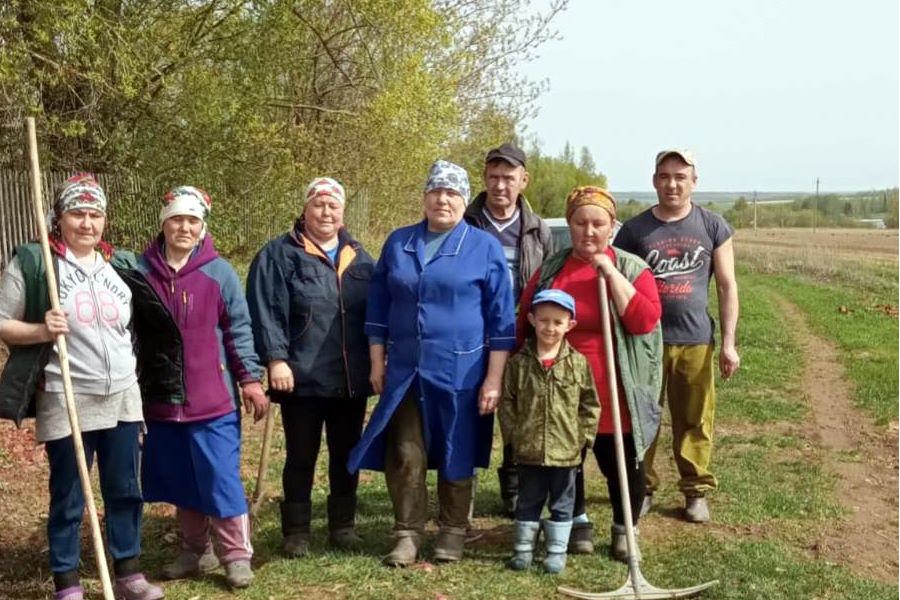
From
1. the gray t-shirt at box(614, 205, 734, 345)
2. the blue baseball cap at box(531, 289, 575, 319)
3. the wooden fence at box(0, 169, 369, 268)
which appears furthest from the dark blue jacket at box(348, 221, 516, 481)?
the wooden fence at box(0, 169, 369, 268)

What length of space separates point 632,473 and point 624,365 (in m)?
0.66

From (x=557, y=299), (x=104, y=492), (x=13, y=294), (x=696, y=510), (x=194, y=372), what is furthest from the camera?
(x=696, y=510)

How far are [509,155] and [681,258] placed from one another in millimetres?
1225

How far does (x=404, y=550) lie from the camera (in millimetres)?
5125

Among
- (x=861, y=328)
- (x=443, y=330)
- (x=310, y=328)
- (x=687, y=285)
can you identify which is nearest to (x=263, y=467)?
(x=310, y=328)

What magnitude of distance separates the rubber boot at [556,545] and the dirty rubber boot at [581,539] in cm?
27

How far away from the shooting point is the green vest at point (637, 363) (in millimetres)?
4977

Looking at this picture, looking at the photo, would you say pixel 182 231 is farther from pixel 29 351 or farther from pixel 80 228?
A: pixel 29 351

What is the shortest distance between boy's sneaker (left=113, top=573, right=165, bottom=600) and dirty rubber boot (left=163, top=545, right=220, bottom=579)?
Answer: 366 mm

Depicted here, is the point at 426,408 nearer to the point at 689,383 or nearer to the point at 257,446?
the point at 689,383

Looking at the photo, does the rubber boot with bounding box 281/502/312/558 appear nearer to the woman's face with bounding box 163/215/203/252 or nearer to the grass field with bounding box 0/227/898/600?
the grass field with bounding box 0/227/898/600

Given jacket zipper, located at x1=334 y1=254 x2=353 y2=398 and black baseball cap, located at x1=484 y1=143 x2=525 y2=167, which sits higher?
black baseball cap, located at x1=484 y1=143 x2=525 y2=167

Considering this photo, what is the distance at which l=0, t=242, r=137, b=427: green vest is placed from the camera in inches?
167

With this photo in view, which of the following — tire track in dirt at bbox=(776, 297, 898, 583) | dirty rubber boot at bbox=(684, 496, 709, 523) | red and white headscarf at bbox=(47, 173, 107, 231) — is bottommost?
tire track in dirt at bbox=(776, 297, 898, 583)
